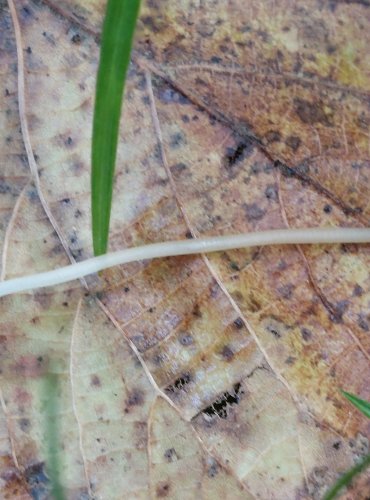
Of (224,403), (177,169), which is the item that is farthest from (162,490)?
(177,169)

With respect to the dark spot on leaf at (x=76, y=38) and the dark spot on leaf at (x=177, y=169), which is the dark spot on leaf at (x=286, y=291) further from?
the dark spot on leaf at (x=76, y=38)

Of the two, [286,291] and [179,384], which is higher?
[286,291]

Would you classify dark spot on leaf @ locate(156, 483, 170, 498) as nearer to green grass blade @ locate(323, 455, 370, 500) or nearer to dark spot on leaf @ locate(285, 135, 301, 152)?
green grass blade @ locate(323, 455, 370, 500)

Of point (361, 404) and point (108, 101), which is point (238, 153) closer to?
point (108, 101)

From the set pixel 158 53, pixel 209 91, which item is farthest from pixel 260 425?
pixel 158 53

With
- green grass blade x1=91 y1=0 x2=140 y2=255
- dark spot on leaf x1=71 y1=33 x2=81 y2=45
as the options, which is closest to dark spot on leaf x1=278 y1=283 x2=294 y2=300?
green grass blade x1=91 y1=0 x2=140 y2=255

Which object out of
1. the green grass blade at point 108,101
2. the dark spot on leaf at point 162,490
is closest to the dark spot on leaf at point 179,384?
the dark spot on leaf at point 162,490

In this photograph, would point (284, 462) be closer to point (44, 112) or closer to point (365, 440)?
point (365, 440)
